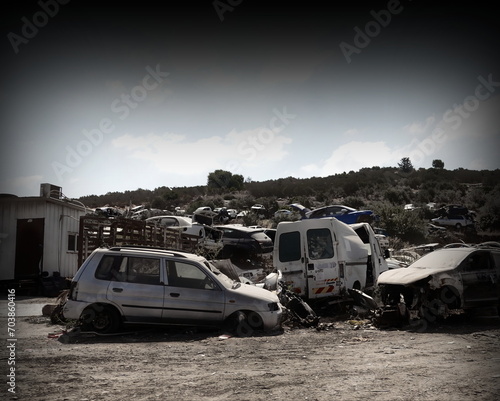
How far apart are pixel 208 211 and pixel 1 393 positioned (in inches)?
1112

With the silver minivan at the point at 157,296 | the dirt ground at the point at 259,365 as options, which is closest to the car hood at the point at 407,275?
the dirt ground at the point at 259,365

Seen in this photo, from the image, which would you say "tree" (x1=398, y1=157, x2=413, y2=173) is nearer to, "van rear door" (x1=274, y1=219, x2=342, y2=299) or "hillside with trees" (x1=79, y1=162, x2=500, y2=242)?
"hillside with trees" (x1=79, y1=162, x2=500, y2=242)

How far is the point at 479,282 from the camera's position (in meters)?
8.81

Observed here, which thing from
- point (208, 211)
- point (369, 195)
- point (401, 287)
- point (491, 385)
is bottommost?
point (491, 385)

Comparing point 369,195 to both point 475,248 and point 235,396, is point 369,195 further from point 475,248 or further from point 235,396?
point 235,396

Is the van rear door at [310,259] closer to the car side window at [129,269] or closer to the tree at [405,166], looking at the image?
the car side window at [129,269]

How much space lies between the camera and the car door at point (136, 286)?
7.81m

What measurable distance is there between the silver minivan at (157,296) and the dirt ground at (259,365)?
319 mm

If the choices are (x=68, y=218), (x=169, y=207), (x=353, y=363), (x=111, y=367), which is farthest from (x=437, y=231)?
(x=169, y=207)

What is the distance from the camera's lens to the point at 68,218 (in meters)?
18.1

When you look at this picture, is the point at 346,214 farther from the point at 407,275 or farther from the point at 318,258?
the point at 407,275

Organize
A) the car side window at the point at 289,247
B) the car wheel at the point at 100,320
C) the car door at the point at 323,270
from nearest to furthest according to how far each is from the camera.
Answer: the car wheel at the point at 100,320 → the car door at the point at 323,270 → the car side window at the point at 289,247

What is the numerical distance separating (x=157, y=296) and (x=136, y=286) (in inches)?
17.7

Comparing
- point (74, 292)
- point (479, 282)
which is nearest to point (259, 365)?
point (74, 292)
